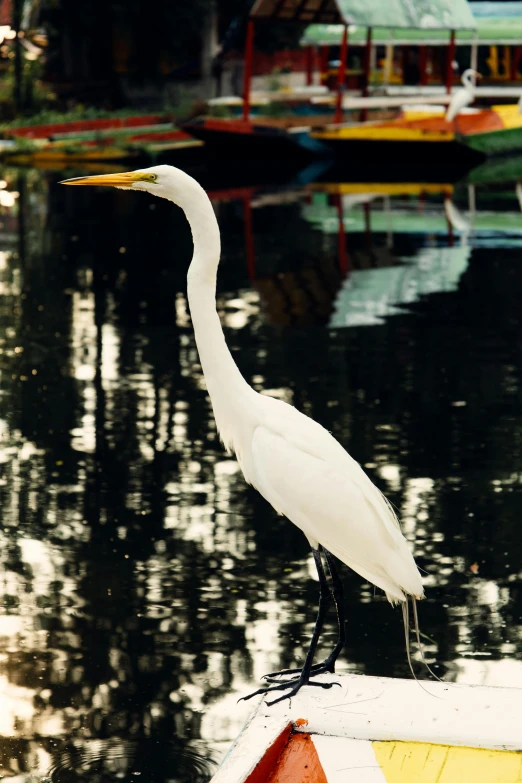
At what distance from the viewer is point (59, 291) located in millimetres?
12992

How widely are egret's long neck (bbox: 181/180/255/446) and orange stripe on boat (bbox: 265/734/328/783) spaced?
1.07 metres

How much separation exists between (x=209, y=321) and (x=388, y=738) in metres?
1.41

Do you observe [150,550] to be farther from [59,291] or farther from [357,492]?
[59,291]

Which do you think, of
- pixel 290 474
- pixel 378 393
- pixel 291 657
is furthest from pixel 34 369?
pixel 290 474

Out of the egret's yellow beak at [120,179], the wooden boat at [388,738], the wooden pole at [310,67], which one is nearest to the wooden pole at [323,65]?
the wooden pole at [310,67]

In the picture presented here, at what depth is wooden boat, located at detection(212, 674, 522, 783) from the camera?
11.1 ft

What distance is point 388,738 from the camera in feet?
11.6

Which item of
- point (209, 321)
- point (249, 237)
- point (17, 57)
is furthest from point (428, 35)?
point (209, 321)

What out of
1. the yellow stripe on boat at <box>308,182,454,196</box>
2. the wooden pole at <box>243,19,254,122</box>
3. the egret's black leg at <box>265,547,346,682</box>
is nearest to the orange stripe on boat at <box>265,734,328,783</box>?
the egret's black leg at <box>265,547,346,682</box>

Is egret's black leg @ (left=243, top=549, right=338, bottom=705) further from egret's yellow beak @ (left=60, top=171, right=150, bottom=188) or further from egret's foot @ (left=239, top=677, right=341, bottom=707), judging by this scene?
egret's yellow beak @ (left=60, top=171, right=150, bottom=188)

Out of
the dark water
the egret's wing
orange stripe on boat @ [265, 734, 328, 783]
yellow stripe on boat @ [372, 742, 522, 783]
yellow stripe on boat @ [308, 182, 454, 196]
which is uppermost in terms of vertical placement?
the egret's wing

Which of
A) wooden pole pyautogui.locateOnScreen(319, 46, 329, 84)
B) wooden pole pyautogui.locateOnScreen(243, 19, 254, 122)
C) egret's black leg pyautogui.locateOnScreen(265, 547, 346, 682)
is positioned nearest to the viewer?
egret's black leg pyautogui.locateOnScreen(265, 547, 346, 682)

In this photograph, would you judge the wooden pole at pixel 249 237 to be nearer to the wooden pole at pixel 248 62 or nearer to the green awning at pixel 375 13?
the wooden pole at pixel 248 62

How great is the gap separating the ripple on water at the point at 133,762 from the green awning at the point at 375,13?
20722mm
